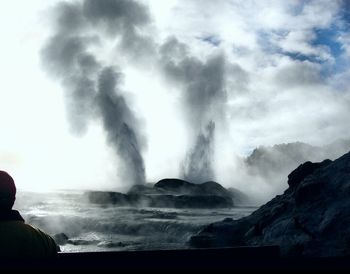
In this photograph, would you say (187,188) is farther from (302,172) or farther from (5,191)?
(5,191)

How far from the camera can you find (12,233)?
8.21 feet

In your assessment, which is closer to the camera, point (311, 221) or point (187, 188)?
point (311, 221)

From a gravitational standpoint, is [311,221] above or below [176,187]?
below

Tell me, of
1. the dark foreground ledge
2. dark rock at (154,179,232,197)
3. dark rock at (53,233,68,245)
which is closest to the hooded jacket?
the dark foreground ledge

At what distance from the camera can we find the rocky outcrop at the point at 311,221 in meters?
8.38

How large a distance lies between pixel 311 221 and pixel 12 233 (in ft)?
25.8

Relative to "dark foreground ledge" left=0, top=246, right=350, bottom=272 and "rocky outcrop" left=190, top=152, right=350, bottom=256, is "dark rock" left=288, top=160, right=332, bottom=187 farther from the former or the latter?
"dark foreground ledge" left=0, top=246, right=350, bottom=272

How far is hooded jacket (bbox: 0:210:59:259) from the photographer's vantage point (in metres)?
2.49

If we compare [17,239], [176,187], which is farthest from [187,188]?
[17,239]

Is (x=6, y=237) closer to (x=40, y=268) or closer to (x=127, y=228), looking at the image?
(x=40, y=268)

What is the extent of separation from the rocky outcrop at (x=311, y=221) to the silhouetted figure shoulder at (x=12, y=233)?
6.56 m

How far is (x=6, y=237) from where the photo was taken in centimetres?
249

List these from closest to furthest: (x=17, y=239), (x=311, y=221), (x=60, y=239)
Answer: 1. (x=17, y=239)
2. (x=311, y=221)
3. (x=60, y=239)

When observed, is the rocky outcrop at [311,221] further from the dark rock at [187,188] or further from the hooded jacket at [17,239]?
the dark rock at [187,188]
